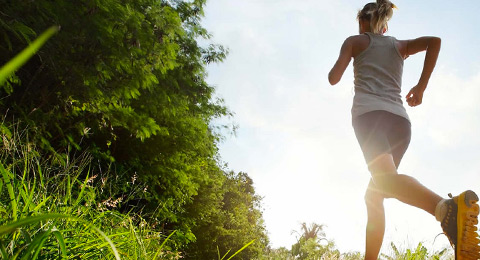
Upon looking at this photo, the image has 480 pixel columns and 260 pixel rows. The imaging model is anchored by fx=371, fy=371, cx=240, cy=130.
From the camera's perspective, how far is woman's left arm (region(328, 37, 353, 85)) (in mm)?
2346

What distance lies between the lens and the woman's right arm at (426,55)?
221cm

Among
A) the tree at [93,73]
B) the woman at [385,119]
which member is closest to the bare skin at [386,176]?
the woman at [385,119]

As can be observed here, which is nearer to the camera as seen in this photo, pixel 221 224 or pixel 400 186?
pixel 400 186

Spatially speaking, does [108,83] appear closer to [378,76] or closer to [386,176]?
[378,76]

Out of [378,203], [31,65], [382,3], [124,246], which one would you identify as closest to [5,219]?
[124,246]

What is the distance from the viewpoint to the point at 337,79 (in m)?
2.37

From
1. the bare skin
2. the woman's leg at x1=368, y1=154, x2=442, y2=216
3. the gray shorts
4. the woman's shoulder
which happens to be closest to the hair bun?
the bare skin

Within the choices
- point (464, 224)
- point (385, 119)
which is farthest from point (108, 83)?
point (464, 224)

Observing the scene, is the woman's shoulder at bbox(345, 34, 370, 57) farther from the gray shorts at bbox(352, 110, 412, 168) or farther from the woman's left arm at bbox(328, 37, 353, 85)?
the gray shorts at bbox(352, 110, 412, 168)

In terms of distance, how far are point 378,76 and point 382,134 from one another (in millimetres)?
453

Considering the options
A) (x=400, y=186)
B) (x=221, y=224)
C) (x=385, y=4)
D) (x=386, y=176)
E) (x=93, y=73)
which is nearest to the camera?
(x=400, y=186)

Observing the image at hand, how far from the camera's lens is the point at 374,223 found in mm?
2191

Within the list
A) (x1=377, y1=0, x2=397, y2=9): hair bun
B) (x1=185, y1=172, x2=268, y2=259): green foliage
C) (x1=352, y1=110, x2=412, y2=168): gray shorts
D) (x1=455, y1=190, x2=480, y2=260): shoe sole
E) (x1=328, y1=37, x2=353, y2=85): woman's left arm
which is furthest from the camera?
(x1=185, y1=172, x2=268, y2=259): green foliage

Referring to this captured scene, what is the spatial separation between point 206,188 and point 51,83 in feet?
29.7
